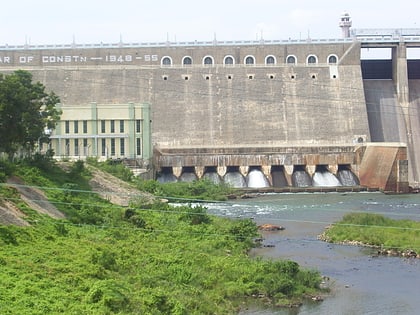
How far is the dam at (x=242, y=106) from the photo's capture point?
52656 millimetres

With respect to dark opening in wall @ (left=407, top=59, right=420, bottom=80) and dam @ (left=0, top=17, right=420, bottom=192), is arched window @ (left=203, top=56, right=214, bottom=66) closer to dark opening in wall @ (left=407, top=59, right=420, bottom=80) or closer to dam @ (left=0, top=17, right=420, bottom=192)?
dam @ (left=0, top=17, right=420, bottom=192)

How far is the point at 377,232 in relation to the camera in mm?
32438

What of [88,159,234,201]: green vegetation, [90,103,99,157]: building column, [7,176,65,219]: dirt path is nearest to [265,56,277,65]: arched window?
[88,159,234,201]: green vegetation

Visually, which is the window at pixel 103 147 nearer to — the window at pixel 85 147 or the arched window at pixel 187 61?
the window at pixel 85 147

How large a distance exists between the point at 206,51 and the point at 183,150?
42.9ft

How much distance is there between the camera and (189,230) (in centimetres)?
3050

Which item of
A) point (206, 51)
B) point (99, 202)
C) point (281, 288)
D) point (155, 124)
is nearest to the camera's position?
point (281, 288)

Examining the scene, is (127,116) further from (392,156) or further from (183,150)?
(392,156)

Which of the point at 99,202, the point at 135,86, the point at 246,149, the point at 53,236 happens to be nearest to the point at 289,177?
the point at 246,149

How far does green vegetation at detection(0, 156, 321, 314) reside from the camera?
18125 mm

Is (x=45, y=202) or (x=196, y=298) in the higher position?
(x=45, y=202)

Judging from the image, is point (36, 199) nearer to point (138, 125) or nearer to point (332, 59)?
point (138, 125)

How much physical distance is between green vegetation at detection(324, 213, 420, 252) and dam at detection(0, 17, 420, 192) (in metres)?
17.6

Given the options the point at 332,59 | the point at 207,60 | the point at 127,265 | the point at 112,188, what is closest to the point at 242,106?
the point at 207,60
